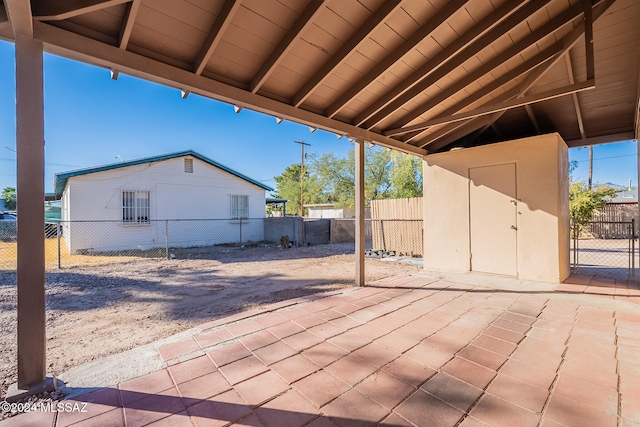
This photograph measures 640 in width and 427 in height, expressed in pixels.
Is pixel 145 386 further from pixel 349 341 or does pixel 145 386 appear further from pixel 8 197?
pixel 8 197

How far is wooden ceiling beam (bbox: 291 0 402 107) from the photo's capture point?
8.05ft

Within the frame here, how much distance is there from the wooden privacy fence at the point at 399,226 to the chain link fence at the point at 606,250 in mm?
3509

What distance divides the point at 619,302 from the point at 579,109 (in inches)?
127

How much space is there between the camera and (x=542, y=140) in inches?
178

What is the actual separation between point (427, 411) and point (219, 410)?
4.17 feet

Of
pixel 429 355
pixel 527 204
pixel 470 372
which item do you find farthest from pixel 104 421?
pixel 527 204

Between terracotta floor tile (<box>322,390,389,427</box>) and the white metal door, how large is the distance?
436 cm

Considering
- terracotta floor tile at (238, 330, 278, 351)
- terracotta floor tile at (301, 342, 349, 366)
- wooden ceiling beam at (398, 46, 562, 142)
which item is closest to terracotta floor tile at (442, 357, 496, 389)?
terracotta floor tile at (301, 342, 349, 366)

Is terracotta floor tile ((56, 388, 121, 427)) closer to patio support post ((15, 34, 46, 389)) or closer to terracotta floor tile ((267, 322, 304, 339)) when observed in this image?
patio support post ((15, 34, 46, 389))

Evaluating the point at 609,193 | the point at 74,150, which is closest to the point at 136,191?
the point at 609,193

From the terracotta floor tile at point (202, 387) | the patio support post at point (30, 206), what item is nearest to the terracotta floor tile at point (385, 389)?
the terracotta floor tile at point (202, 387)

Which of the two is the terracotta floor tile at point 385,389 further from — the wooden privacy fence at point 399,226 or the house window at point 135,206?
the house window at point 135,206

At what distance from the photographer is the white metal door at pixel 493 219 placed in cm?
483

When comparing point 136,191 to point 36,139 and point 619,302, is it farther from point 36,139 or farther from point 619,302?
point 619,302
